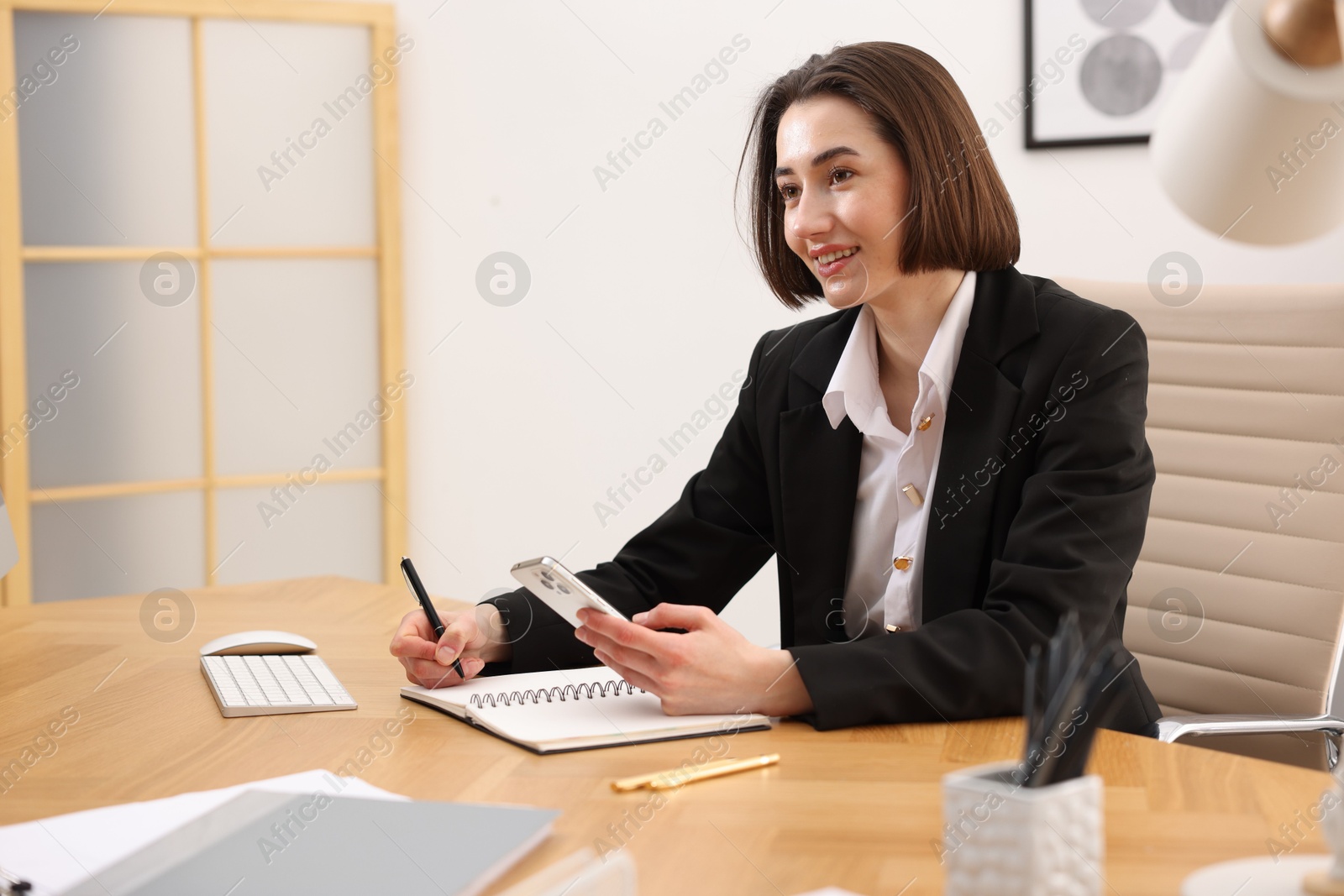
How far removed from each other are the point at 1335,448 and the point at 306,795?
1265 mm

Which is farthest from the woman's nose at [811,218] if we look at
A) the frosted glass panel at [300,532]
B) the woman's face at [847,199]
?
the frosted glass panel at [300,532]

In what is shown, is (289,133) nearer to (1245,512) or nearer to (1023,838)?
(1245,512)

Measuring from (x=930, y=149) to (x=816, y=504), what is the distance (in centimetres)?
44

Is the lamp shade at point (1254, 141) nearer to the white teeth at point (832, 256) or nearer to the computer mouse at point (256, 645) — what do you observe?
the white teeth at point (832, 256)

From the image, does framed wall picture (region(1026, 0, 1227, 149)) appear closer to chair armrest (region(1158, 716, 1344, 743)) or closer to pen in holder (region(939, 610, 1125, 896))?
chair armrest (region(1158, 716, 1344, 743))

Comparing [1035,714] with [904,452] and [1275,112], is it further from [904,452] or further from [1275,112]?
[904,452]

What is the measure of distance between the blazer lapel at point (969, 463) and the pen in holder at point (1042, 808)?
2.20ft

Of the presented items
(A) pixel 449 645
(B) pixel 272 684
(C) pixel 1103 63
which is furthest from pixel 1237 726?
(C) pixel 1103 63

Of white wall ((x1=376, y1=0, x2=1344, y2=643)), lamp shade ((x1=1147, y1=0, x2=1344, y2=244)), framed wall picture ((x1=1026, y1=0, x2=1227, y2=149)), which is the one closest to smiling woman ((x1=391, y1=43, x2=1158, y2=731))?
lamp shade ((x1=1147, y1=0, x2=1344, y2=244))

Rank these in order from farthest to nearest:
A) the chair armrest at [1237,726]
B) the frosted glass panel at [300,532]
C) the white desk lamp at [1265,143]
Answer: the frosted glass panel at [300,532], the chair armrest at [1237,726], the white desk lamp at [1265,143]

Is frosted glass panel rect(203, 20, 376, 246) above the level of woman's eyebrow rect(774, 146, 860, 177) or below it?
above

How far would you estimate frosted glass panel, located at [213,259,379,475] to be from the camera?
10.2 feet

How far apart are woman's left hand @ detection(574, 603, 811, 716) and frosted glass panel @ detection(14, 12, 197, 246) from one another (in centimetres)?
Result: 239

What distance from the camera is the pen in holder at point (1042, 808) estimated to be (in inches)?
24.4
